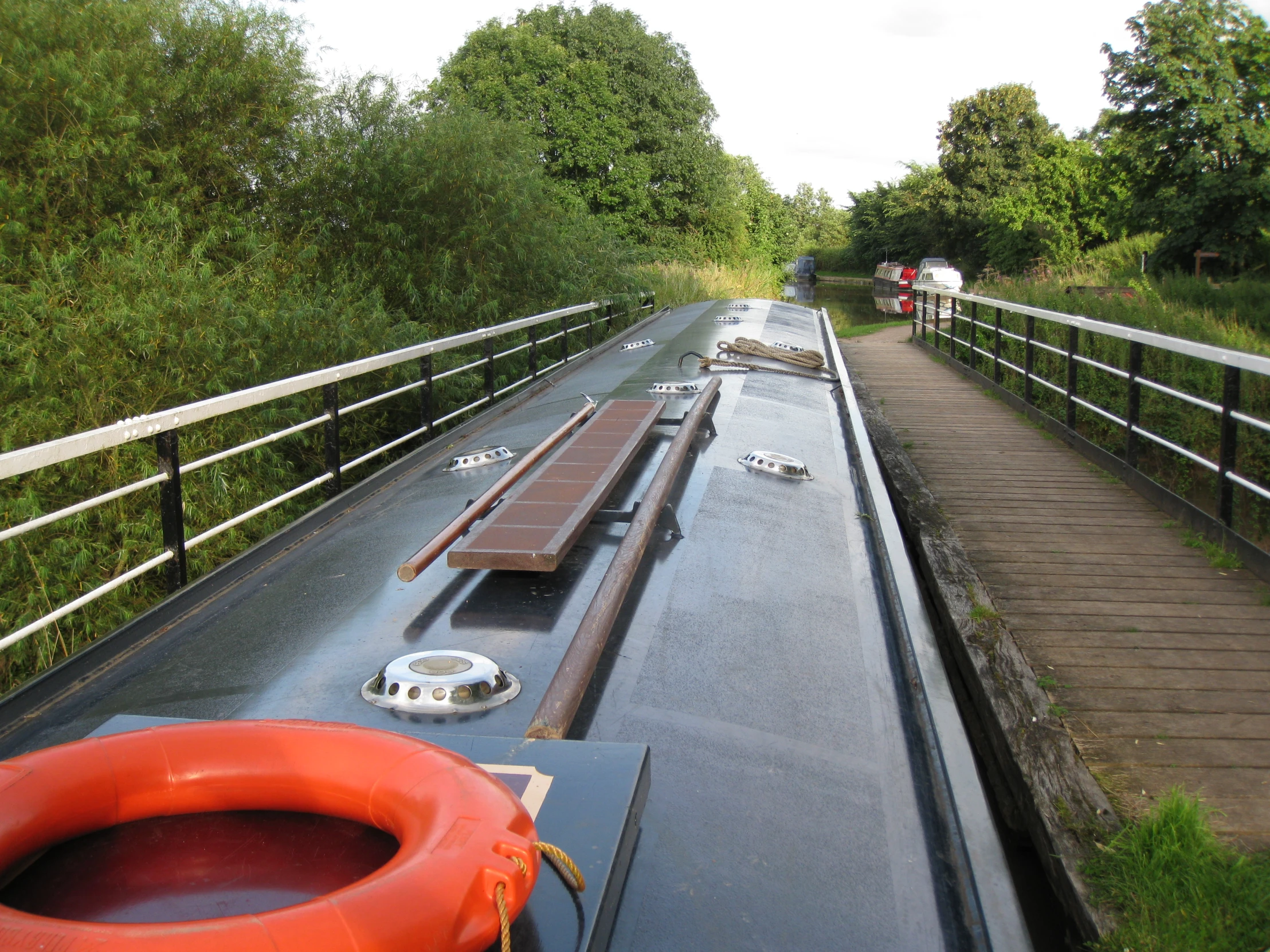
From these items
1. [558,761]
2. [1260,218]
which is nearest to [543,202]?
[558,761]

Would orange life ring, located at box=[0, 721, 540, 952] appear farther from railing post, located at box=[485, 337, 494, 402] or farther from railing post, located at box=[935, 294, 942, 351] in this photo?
railing post, located at box=[935, 294, 942, 351]

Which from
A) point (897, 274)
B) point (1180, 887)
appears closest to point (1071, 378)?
point (1180, 887)

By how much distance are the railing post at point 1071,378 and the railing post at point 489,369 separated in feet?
15.7

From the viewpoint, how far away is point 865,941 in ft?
5.29

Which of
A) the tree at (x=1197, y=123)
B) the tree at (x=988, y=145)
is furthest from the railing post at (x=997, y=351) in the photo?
the tree at (x=988, y=145)

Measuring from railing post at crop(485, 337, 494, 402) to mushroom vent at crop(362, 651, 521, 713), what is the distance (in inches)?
185

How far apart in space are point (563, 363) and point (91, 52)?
4777 millimetres

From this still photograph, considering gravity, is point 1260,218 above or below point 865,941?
above

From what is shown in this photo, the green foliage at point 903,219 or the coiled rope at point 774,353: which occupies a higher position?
the green foliage at point 903,219

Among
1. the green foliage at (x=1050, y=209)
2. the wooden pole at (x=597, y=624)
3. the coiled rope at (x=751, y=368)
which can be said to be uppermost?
the green foliage at (x=1050, y=209)

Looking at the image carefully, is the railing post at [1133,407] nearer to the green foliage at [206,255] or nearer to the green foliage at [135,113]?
the green foliage at [206,255]

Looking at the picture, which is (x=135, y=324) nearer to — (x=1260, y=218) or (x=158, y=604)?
(x=158, y=604)

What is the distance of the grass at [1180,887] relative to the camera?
259 centimetres

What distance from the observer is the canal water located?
31.4 meters
